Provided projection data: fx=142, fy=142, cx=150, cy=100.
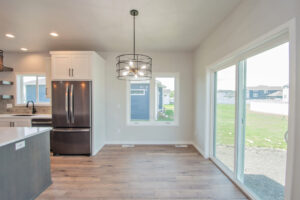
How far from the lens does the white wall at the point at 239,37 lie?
1.31m

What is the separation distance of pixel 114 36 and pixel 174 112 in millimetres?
2679

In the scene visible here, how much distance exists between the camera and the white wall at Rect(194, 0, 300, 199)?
4.31 feet

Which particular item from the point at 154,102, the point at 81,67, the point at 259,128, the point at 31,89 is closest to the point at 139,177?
the point at 259,128

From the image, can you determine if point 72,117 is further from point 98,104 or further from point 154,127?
point 154,127

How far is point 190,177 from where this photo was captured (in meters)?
2.54

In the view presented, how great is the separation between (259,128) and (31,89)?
18.4ft

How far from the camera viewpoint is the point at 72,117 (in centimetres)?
338

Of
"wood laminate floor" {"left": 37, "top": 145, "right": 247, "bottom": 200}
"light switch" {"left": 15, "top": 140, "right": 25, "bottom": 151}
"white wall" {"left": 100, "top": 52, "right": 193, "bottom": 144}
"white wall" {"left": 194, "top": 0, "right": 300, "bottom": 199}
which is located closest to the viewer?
"white wall" {"left": 194, "top": 0, "right": 300, "bottom": 199}

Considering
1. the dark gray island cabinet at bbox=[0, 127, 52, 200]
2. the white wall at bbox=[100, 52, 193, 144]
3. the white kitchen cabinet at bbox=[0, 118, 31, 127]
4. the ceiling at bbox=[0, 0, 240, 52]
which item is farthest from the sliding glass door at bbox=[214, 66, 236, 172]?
the white kitchen cabinet at bbox=[0, 118, 31, 127]

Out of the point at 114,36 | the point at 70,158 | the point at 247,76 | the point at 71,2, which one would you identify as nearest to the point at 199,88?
the point at 247,76

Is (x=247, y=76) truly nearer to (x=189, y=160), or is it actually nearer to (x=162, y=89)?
(x=189, y=160)

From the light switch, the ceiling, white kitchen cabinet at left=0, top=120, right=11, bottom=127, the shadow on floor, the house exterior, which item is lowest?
the shadow on floor

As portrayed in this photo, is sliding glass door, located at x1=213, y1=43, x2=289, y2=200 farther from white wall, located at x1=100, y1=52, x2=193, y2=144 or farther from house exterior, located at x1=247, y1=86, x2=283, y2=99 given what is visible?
white wall, located at x1=100, y1=52, x2=193, y2=144

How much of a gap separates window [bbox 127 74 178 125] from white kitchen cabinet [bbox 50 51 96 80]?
1.36 m
